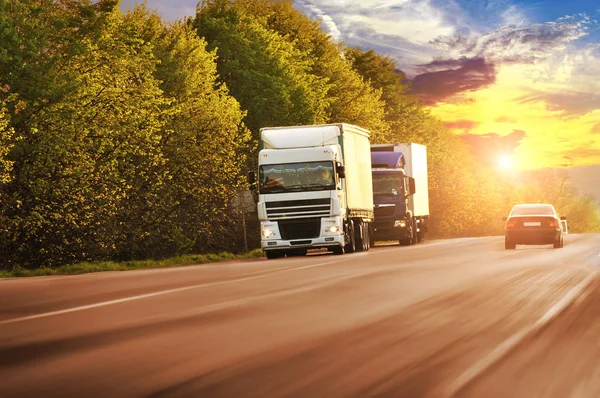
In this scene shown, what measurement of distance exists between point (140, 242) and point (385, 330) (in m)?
28.8

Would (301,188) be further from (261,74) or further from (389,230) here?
(261,74)

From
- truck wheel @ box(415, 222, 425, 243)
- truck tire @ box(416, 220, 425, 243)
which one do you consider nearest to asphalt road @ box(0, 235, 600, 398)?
truck wheel @ box(415, 222, 425, 243)

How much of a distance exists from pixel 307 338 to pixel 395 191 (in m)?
35.0

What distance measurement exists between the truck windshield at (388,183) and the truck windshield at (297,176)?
11234mm

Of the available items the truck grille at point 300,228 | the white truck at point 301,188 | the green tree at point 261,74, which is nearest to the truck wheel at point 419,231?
the green tree at point 261,74

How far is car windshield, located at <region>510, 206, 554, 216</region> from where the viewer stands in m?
40.0

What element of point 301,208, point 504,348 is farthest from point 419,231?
point 504,348

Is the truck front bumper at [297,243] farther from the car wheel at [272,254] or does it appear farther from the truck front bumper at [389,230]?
the truck front bumper at [389,230]

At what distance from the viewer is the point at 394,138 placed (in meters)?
85.6

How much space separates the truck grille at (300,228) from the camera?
3525 cm

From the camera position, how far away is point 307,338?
11398 mm

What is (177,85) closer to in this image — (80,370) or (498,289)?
(498,289)

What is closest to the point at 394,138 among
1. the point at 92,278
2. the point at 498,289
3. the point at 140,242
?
the point at 140,242

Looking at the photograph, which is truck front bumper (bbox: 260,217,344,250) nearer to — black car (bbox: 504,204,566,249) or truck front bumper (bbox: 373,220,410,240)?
black car (bbox: 504,204,566,249)
